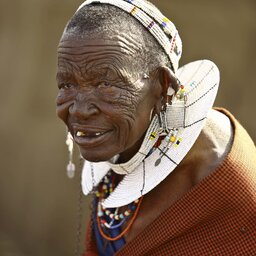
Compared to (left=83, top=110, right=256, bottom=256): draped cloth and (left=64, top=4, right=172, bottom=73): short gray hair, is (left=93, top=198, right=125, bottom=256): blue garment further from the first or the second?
(left=64, top=4, right=172, bottom=73): short gray hair

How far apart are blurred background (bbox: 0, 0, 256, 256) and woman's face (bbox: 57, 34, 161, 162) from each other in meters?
2.15

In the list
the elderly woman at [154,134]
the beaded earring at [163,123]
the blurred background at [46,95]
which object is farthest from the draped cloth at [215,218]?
the blurred background at [46,95]

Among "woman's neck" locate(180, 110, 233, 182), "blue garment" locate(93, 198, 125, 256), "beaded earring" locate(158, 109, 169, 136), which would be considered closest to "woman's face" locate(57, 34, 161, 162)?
"beaded earring" locate(158, 109, 169, 136)

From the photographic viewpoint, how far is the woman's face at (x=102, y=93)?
261 cm

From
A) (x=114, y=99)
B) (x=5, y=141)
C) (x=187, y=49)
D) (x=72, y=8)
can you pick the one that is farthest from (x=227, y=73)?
(x=114, y=99)

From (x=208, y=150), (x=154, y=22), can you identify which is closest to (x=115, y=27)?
(x=154, y=22)

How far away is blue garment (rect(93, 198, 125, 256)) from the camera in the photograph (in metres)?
3.13

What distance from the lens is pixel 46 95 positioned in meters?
4.91

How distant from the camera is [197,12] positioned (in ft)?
16.1

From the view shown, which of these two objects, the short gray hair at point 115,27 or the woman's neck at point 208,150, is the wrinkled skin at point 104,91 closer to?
the short gray hair at point 115,27

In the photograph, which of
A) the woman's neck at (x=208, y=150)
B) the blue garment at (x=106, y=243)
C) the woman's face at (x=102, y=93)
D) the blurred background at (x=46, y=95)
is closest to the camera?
the woman's face at (x=102, y=93)

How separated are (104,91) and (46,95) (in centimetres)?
234

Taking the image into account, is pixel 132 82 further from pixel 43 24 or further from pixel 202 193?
pixel 43 24

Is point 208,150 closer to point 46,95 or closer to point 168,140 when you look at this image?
point 168,140
